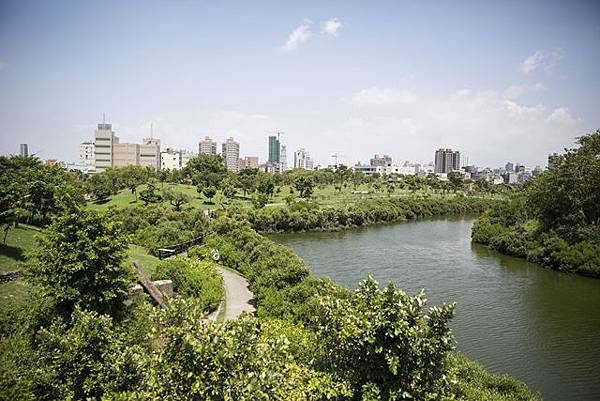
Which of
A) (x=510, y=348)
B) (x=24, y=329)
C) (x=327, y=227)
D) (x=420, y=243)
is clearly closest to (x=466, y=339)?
(x=510, y=348)

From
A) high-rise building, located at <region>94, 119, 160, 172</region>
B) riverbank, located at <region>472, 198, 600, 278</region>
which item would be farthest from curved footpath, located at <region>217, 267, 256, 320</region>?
high-rise building, located at <region>94, 119, 160, 172</region>

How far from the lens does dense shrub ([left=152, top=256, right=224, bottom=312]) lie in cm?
2239

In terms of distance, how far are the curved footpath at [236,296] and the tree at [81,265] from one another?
23.3 feet

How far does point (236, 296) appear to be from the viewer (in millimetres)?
24781

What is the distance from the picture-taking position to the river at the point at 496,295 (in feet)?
67.0

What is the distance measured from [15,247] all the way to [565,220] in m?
54.6

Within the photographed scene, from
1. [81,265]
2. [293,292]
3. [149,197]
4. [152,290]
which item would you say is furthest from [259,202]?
[81,265]

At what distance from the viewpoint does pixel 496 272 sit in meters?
39.3

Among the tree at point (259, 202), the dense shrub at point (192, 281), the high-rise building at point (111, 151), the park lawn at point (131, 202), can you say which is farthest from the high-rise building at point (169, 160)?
the dense shrub at point (192, 281)

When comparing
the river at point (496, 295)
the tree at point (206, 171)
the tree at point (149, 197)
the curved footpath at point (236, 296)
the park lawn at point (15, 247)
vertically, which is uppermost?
the tree at point (206, 171)

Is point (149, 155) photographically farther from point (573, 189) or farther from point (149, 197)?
point (573, 189)

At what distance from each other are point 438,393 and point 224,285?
1988 centimetres

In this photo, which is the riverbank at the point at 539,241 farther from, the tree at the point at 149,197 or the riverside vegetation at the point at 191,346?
the tree at the point at 149,197

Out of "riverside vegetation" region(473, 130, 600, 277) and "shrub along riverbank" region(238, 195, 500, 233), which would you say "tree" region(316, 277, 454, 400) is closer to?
"riverside vegetation" region(473, 130, 600, 277)
